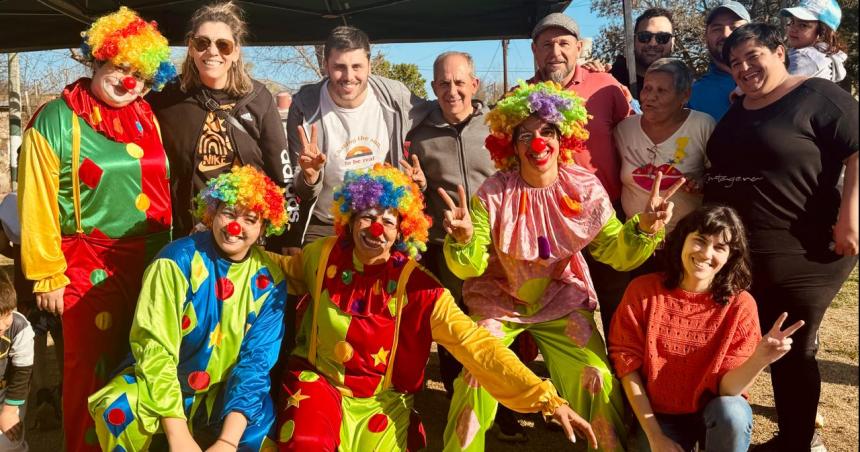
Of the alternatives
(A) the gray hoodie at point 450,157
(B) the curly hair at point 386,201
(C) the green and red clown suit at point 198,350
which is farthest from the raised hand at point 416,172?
(C) the green and red clown suit at point 198,350

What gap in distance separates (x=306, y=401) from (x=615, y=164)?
82.7 inches

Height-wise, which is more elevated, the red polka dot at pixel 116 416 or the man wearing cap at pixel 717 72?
the man wearing cap at pixel 717 72

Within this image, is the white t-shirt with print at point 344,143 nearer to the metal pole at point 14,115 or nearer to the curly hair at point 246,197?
the curly hair at point 246,197

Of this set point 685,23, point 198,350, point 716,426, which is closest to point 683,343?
point 716,426

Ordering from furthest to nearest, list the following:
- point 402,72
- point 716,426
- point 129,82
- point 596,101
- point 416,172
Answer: point 402,72 < point 596,101 < point 416,172 < point 129,82 < point 716,426

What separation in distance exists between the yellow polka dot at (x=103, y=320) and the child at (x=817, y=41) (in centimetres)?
376

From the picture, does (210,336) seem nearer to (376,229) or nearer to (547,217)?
(376,229)

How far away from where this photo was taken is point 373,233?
2.96 metres

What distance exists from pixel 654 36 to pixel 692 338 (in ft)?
7.30

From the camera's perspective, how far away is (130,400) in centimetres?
274

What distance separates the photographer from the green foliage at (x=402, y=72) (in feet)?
68.0

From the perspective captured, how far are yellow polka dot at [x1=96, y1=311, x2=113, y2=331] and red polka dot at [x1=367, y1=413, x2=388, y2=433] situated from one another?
1.34 meters

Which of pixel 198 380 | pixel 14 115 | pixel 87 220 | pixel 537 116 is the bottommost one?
pixel 198 380

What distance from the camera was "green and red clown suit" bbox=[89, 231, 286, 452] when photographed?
8.98 feet
